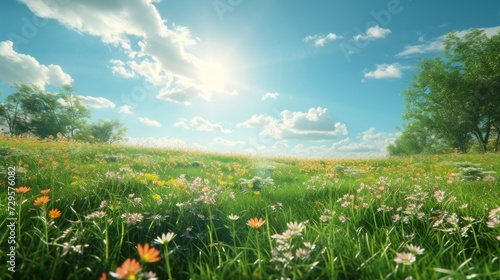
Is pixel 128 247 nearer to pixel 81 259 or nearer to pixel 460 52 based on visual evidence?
pixel 81 259

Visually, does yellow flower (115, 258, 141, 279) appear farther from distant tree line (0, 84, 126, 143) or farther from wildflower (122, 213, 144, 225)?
distant tree line (0, 84, 126, 143)

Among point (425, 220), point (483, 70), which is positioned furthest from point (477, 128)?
point (425, 220)

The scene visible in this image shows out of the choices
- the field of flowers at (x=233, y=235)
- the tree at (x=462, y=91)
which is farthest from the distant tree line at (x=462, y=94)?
the field of flowers at (x=233, y=235)

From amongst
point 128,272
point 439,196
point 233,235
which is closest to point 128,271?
point 128,272

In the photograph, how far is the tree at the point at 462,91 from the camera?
30.5 m

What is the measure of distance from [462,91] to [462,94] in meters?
0.37

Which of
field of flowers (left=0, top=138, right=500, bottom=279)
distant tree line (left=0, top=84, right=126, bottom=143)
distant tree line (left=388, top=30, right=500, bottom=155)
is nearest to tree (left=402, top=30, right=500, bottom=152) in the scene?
distant tree line (left=388, top=30, right=500, bottom=155)

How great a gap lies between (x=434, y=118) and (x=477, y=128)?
4773 mm

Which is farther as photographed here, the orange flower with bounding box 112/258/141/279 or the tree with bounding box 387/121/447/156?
the tree with bounding box 387/121/447/156

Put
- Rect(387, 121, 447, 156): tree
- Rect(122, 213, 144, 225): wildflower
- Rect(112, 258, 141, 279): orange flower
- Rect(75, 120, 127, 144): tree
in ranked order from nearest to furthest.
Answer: Rect(112, 258, 141, 279): orange flower < Rect(122, 213, 144, 225): wildflower < Rect(387, 121, 447, 156): tree < Rect(75, 120, 127, 144): tree

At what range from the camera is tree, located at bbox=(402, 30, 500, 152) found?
30.5 m

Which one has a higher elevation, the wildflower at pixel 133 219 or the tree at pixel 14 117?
the tree at pixel 14 117

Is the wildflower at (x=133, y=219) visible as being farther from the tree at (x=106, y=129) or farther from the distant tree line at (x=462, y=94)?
the tree at (x=106, y=129)

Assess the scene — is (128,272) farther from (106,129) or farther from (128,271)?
(106,129)
